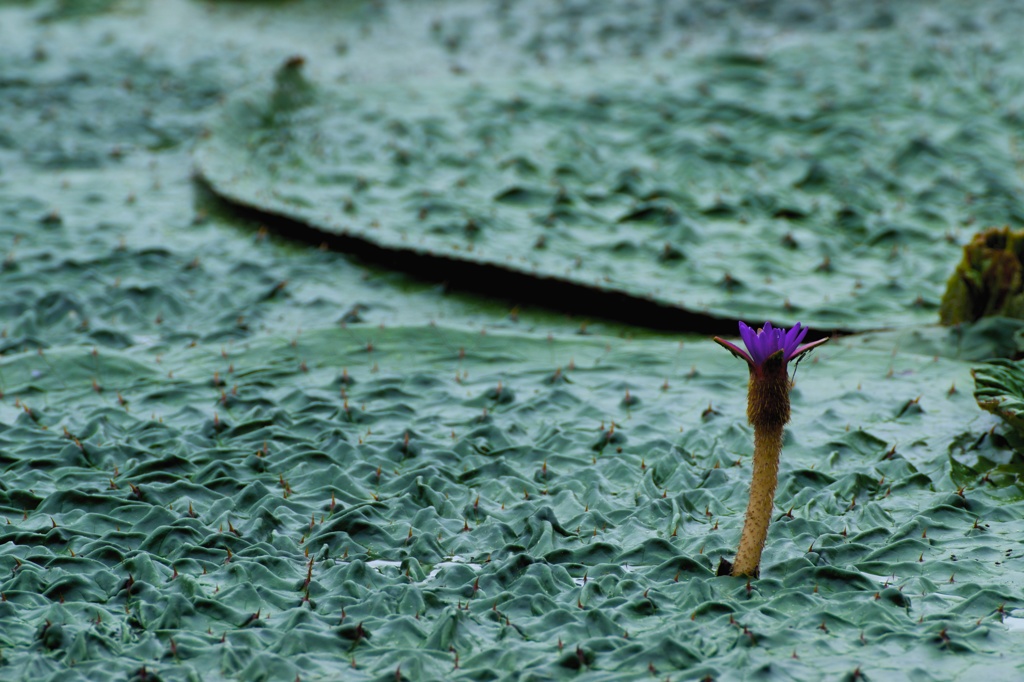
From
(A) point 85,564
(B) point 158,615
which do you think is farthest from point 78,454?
(B) point 158,615

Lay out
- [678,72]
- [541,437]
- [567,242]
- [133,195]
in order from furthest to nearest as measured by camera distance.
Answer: [678,72]
[133,195]
[567,242]
[541,437]

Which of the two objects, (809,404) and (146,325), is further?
(146,325)

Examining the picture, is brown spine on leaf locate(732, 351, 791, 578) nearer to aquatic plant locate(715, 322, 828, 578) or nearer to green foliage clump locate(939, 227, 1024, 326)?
aquatic plant locate(715, 322, 828, 578)

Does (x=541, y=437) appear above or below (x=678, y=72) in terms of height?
below

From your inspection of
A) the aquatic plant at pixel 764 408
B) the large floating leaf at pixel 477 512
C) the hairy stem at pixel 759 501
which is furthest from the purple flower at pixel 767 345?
the large floating leaf at pixel 477 512

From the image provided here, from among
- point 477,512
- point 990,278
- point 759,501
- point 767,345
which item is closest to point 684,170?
point 990,278

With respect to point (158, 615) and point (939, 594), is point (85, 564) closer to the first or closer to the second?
point (158, 615)

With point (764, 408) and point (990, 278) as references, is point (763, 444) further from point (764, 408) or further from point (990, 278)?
point (990, 278)
